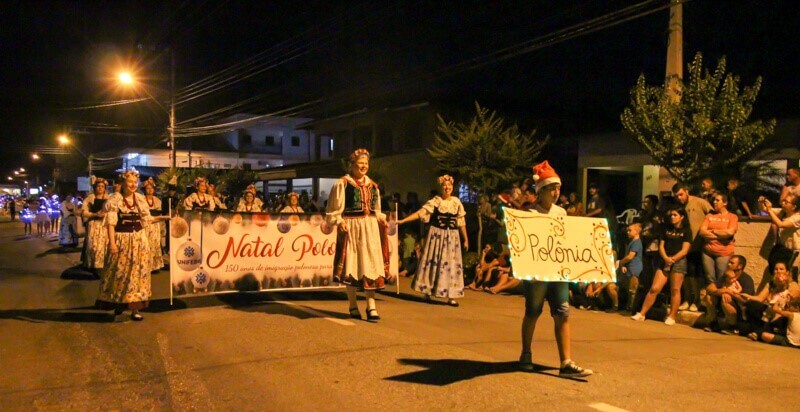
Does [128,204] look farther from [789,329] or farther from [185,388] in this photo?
[789,329]

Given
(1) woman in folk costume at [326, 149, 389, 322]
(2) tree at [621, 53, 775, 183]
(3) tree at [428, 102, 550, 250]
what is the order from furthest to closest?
(3) tree at [428, 102, 550, 250] → (2) tree at [621, 53, 775, 183] → (1) woman in folk costume at [326, 149, 389, 322]

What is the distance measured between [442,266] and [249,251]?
2.93m

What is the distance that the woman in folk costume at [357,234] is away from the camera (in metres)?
8.27

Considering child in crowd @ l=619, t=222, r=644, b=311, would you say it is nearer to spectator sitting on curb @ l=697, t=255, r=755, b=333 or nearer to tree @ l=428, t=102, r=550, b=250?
spectator sitting on curb @ l=697, t=255, r=755, b=333

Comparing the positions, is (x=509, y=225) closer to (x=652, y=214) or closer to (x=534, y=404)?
(x=534, y=404)

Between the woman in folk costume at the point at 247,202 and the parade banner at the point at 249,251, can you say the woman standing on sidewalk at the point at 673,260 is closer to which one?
the parade banner at the point at 249,251

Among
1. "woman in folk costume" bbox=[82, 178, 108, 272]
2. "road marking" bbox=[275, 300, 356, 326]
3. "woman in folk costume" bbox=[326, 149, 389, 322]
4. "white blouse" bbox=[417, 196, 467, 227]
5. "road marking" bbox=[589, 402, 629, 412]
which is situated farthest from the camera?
"woman in folk costume" bbox=[82, 178, 108, 272]

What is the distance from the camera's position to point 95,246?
43.4 ft

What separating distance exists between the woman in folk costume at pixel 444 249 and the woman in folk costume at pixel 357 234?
5.57 ft

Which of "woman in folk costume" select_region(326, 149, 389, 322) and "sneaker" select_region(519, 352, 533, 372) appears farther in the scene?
"woman in folk costume" select_region(326, 149, 389, 322)

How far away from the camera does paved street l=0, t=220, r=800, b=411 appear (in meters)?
5.12

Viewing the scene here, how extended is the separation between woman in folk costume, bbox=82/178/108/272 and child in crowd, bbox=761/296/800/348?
36.5 feet

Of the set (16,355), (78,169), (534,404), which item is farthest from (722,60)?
(78,169)

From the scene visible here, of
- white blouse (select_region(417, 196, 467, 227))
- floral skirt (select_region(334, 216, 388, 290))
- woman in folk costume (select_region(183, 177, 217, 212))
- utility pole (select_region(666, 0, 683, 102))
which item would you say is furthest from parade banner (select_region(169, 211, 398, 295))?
utility pole (select_region(666, 0, 683, 102))
